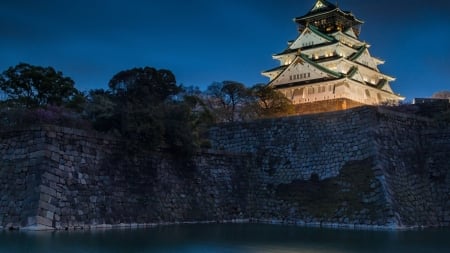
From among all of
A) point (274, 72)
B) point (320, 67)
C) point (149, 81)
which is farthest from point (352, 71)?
point (149, 81)

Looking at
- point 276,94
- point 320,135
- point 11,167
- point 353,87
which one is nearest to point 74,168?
point 11,167

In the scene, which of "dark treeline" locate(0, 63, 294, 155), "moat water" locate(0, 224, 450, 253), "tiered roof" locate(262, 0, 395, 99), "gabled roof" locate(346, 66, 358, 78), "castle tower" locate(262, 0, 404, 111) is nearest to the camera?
"moat water" locate(0, 224, 450, 253)

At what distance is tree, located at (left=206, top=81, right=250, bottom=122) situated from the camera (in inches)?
1590

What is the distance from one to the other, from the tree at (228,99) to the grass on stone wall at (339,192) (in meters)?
14.8

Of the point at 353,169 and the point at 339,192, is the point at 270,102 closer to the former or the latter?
the point at 353,169

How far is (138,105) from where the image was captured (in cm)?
2266

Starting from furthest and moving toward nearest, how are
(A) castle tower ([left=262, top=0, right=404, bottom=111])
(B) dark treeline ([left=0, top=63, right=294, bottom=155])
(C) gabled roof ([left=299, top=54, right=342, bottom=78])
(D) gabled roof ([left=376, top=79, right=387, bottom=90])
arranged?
(D) gabled roof ([left=376, top=79, right=387, bottom=90]) → (A) castle tower ([left=262, top=0, right=404, bottom=111]) → (C) gabled roof ([left=299, top=54, right=342, bottom=78]) → (B) dark treeline ([left=0, top=63, right=294, bottom=155])

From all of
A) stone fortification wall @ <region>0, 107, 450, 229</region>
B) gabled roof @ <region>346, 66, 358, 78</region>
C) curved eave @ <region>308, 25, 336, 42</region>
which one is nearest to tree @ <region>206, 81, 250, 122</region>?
stone fortification wall @ <region>0, 107, 450, 229</region>

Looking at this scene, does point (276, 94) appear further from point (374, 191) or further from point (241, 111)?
point (374, 191)

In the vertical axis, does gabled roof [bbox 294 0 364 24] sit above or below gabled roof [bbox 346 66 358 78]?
above

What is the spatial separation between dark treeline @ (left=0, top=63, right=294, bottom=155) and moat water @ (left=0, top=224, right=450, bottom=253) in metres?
4.44

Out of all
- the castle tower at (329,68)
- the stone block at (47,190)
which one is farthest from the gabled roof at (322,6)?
the stone block at (47,190)

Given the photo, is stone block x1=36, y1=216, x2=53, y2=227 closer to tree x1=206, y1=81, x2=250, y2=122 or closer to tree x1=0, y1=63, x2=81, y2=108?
tree x1=0, y1=63, x2=81, y2=108

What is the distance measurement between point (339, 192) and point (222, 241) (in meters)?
8.97
